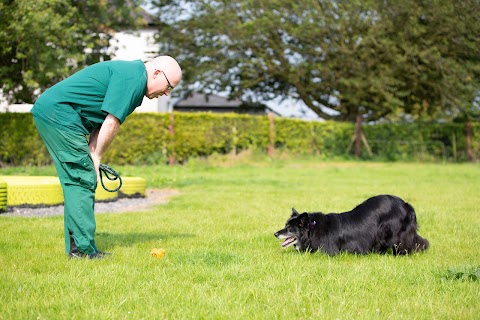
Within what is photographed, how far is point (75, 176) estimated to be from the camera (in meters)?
5.15

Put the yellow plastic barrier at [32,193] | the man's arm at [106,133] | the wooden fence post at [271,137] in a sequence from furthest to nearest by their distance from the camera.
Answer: the wooden fence post at [271,137], the yellow plastic barrier at [32,193], the man's arm at [106,133]

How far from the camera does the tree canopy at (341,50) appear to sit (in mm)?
28422

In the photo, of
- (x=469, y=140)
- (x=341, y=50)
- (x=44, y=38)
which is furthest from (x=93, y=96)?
(x=469, y=140)

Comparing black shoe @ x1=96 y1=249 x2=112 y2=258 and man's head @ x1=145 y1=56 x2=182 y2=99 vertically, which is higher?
man's head @ x1=145 y1=56 x2=182 y2=99

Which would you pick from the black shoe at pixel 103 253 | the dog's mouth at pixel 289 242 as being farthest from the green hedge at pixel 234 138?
the dog's mouth at pixel 289 242

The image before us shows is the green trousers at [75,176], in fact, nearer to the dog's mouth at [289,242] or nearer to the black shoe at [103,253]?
the black shoe at [103,253]

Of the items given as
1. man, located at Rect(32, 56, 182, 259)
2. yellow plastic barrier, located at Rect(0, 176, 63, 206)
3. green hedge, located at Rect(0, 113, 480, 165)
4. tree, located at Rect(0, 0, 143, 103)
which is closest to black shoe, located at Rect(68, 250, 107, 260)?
man, located at Rect(32, 56, 182, 259)

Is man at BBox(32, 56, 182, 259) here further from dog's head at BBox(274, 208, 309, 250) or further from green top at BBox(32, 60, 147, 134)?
dog's head at BBox(274, 208, 309, 250)

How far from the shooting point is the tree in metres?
17.1

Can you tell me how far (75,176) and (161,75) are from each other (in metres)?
1.19

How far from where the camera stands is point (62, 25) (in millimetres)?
19781

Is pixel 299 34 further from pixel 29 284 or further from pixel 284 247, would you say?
pixel 29 284

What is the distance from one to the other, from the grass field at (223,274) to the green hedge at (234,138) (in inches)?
465

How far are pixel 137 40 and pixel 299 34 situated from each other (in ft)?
38.9
